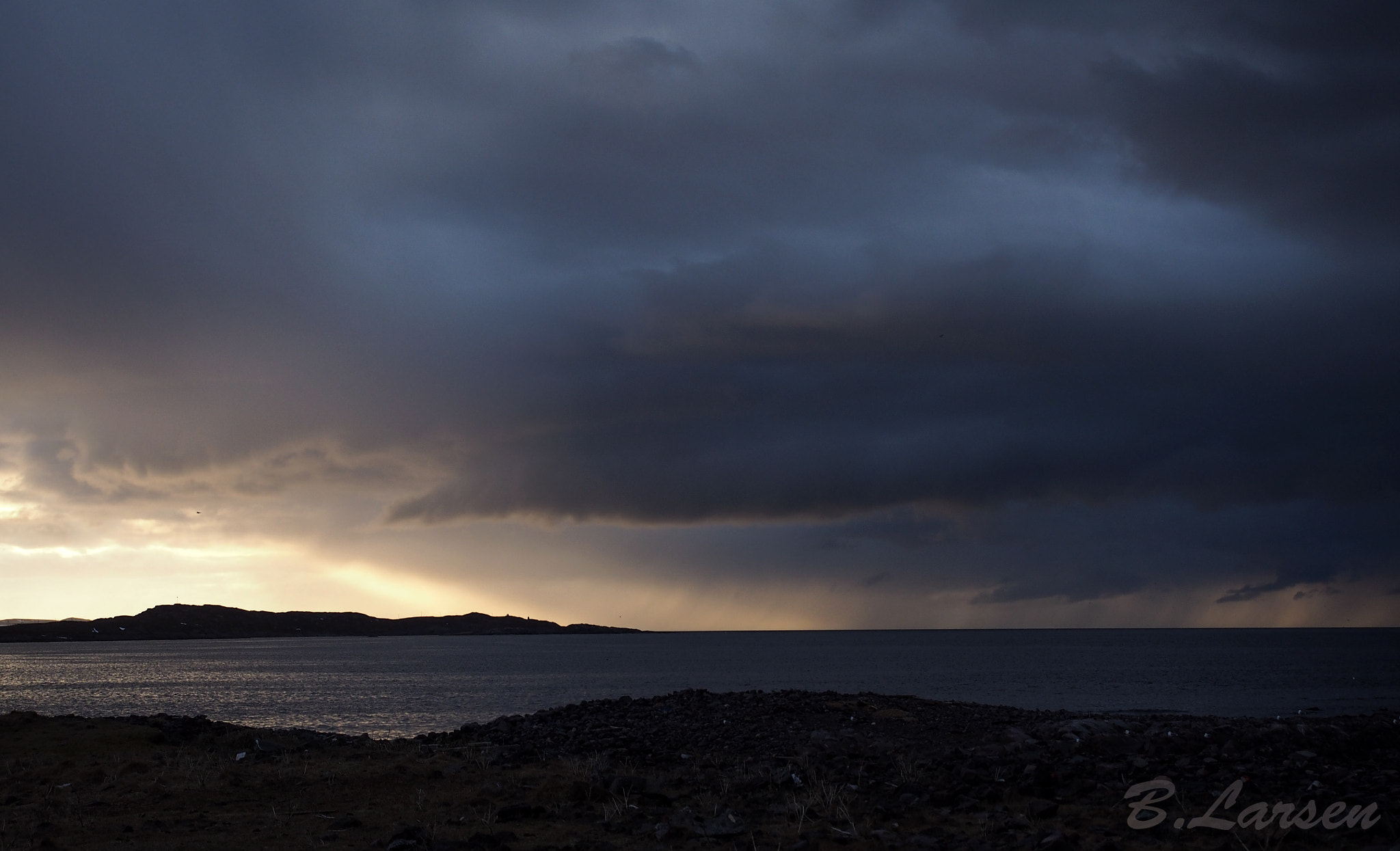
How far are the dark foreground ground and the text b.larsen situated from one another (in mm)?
128

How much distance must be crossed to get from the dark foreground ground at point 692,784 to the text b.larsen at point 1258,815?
128 millimetres

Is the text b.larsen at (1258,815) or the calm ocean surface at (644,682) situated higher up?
the text b.larsen at (1258,815)

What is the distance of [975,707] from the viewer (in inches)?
1433

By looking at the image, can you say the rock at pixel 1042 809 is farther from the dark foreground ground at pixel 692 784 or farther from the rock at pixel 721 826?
the rock at pixel 721 826

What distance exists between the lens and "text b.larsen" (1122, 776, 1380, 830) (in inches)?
642

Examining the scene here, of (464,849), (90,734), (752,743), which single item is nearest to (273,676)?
(90,734)

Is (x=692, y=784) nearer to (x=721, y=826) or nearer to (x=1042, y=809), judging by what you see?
(x=721, y=826)

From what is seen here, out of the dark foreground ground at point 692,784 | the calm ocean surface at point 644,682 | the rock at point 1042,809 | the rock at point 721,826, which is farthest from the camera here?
the calm ocean surface at point 644,682

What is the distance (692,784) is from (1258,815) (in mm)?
11046

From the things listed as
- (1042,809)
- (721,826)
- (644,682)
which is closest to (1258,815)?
(1042,809)

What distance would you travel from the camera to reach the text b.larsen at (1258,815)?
16.3 m

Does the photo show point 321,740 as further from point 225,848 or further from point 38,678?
point 38,678

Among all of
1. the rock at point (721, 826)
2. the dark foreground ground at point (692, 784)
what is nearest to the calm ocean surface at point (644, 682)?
the dark foreground ground at point (692, 784)

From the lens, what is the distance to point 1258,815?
55.5 ft
